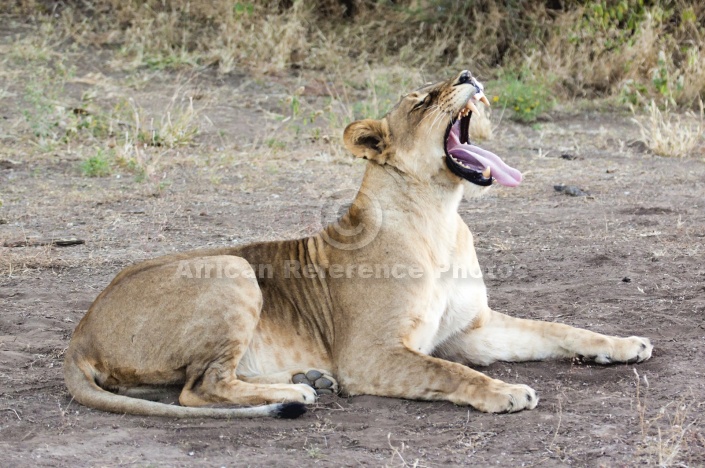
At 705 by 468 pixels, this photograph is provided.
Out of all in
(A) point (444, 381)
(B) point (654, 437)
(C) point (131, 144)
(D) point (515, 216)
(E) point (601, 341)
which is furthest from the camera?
(C) point (131, 144)

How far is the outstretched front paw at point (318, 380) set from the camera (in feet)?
12.7

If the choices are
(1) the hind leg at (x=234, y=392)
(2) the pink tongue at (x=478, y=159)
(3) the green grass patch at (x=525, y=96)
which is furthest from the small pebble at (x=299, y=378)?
(3) the green grass patch at (x=525, y=96)

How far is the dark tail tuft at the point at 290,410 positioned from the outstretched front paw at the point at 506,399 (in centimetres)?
62

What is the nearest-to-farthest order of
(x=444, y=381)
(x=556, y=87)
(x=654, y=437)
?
(x=654, y=437) → (x=444, y=381) → (x=556, y=87)

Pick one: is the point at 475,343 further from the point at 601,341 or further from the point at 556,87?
the point at 556,87

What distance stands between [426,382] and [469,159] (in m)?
0.98

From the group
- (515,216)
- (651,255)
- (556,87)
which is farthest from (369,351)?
(556,87)

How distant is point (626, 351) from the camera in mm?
3932

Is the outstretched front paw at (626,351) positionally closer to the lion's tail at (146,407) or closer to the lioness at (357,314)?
the lioness at (357,314)

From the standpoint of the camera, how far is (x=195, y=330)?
12.4 ft

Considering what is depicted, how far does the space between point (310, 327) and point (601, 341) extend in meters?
1.18

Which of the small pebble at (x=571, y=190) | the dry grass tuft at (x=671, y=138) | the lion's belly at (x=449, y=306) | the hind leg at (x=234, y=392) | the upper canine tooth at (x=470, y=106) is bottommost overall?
the small pebble at (x=571, y=190)

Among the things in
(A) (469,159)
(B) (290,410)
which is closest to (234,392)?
(B) (290,410)

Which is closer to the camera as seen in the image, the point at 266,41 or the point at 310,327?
the point at 310,327
